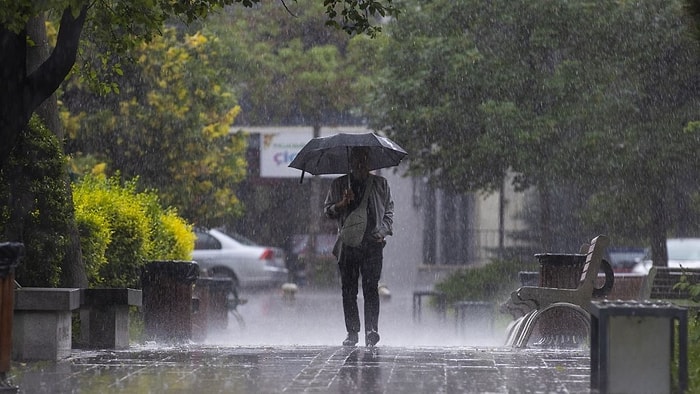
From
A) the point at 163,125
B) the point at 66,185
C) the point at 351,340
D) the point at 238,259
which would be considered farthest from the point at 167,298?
the point at 238,259

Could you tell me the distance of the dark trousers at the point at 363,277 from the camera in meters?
13.0

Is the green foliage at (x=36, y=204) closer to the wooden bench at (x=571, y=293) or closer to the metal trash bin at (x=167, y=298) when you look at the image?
the metal trash bin at (x=167, y=298)

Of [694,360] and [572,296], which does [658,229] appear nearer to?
[572,296]

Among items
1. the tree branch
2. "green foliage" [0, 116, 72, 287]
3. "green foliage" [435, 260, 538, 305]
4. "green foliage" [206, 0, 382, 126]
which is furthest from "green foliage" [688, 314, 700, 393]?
"green foliage" [206, 0, 382, 126]

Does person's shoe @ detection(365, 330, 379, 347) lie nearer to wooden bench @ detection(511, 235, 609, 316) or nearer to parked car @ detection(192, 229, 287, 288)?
wooden bench @ detection(511, 235, 609, 316)

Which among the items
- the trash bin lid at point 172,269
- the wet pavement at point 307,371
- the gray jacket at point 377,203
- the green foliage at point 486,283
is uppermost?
the gray jacket at point 377,203

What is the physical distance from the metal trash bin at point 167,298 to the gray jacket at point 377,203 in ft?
7.70

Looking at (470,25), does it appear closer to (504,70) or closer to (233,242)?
(504,70)

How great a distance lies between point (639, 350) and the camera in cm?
815

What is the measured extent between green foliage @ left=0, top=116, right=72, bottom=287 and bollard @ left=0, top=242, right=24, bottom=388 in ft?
12.9

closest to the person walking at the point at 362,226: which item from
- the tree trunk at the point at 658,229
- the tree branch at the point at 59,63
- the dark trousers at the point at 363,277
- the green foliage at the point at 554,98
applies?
the dark trousers at the point at 363,277

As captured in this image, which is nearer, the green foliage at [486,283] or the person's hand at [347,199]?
the person's hand at [347,199]

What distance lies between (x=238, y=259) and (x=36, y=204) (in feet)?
75.7

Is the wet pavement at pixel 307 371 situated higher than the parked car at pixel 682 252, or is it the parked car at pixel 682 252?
the parked car at pixel 682 252
